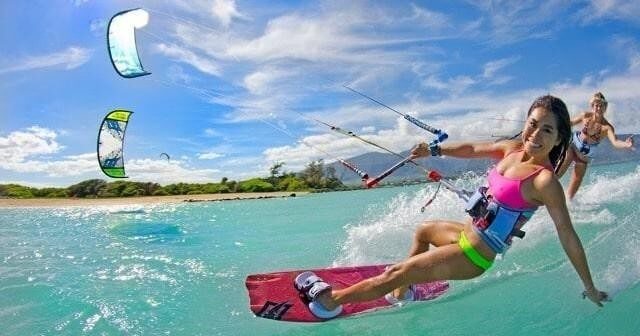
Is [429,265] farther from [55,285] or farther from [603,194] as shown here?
[603,194]

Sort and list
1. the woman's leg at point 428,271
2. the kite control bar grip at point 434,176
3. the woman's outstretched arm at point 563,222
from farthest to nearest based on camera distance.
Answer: the kite control bar grip at point 434,176 < the woman's leg at point 428,271 < the woman's outstretched arm at point 563,222

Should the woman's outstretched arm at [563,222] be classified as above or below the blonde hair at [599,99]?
below

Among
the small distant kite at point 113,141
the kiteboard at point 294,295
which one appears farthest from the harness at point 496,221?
the small distant kite at point 113,141

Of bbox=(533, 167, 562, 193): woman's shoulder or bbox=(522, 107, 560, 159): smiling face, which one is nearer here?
bbox=(533, 167, 562, 193): woman's shoulder

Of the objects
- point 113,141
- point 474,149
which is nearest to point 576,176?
point 474,149

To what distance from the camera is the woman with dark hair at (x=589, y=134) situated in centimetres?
913

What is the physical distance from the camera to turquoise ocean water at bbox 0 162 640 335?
4535 millimetres

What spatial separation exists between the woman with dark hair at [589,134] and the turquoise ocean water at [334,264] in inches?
33.6

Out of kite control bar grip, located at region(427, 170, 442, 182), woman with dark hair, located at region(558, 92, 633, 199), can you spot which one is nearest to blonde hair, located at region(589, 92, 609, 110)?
woman with dark hair, located at region(558, 92, 633, 199)

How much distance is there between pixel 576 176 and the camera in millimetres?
9398

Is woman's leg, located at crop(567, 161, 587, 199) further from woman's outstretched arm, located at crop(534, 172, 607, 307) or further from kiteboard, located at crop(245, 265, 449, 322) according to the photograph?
woman's outstretched arm, located at crop(534, 172, 607, 307)

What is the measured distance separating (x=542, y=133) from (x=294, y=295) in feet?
8.92

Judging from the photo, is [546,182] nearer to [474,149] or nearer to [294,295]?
[474,149]

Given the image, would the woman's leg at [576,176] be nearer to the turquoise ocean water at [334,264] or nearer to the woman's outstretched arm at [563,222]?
the turquoise ocean water at [334,264]
